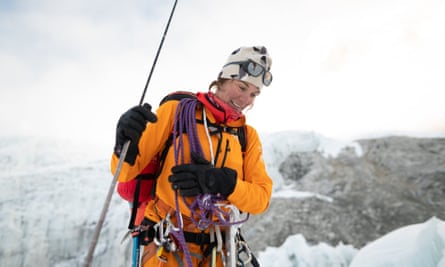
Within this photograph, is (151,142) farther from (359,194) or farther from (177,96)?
(359,194)

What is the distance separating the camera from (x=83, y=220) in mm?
10320

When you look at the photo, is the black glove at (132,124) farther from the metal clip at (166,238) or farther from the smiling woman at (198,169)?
the metal clip at (166,238)

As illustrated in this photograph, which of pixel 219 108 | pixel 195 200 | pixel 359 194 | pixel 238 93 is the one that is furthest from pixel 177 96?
pixel 359 194

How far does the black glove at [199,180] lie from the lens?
1.75 metres

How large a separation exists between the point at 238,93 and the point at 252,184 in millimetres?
760

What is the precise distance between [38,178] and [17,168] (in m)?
1.73

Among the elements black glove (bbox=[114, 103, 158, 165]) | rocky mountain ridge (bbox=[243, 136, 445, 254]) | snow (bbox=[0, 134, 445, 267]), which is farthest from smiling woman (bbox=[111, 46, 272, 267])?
rocky mountain ridge (bbox=[243, 136, 445, 254])

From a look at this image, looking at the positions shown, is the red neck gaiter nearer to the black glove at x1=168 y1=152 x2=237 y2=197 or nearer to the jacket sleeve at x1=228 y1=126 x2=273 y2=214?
the jacket sleeve at x1=228 y1=126 x2=273 y2=214

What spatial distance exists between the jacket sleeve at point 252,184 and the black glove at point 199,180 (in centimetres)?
10

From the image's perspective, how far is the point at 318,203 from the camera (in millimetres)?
10438

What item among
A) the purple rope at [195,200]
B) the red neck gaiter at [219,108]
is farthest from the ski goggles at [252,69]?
the purple rope at [195,200]

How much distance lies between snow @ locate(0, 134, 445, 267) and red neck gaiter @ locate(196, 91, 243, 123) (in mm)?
4794

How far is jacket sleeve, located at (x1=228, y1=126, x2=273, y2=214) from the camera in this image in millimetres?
1900

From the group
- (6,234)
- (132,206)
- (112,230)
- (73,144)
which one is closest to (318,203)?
(112,230)
